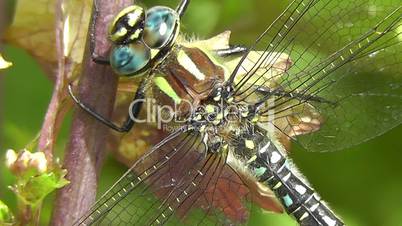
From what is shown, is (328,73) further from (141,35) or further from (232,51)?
(141,35)

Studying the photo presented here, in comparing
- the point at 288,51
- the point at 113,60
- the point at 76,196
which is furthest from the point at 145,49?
the point at 76,196

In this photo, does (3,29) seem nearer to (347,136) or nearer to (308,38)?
(308,38)

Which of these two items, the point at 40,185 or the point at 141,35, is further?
the point at 141,35

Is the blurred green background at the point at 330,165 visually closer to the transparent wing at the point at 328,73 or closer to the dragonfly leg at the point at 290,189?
the dragonfly leg at the point at 290,189

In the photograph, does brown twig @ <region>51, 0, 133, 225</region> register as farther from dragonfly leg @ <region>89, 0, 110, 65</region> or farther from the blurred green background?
the blurred green background

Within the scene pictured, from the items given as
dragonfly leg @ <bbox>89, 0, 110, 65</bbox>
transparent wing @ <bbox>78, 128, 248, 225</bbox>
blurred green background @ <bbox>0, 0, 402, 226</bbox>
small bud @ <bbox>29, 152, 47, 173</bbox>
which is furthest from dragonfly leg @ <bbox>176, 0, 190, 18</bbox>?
small bud @ <bbox>29, 152, 47, 173</bbox>

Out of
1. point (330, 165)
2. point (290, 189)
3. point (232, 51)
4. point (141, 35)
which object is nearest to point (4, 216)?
point (141, 35)
